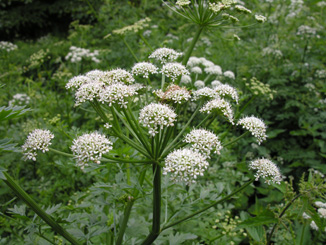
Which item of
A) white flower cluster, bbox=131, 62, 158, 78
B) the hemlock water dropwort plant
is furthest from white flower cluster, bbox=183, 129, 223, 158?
white flower cluster, bbox=131, 62, 158, 78

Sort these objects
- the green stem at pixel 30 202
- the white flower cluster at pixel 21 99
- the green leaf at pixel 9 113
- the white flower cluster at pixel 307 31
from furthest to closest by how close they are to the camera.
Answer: the white flower cluster at pixel 307 31 < the white flower cluster at pixel 21 99 < the green stem at pixel 30 202 < the green leaf at pixel 9 113

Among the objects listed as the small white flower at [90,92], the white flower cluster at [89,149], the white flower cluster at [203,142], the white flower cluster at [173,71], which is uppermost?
the white flower cluster at [173,71]

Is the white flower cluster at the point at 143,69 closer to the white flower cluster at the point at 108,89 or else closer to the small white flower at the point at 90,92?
the white flower cluster at the point at 108,89

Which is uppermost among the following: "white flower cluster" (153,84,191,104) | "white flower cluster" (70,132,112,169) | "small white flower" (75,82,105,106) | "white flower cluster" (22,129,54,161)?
"white flower cluster" (153,84,191,104)

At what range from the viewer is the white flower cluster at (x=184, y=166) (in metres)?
1.82

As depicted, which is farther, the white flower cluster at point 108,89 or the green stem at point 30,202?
the white flower cluster at point 108,89

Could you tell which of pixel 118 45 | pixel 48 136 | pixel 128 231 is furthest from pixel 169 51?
pixel 118 45

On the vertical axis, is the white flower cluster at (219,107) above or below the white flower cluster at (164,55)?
below

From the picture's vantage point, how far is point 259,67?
577 centimetres

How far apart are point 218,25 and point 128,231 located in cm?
247

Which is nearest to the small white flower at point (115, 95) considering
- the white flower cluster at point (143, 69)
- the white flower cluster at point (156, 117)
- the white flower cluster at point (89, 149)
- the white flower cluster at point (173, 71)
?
the white flower cluster at point (156, 117)

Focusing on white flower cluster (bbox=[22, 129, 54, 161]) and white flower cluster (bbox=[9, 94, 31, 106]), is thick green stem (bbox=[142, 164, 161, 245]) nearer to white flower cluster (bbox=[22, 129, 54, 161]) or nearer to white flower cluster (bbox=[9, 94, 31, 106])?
white flower cluster (bbox=[22, 129, 54, 161])

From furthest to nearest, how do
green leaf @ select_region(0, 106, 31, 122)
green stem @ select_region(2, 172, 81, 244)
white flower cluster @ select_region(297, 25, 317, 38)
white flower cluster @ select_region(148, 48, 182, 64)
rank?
1. white flower cluster @ select_region(297, 25, 317, 38)
2. white flower cluster @ select_region(148, 48, 182, 64)
3. green stem @ select_region(2, 172, 81, 244)
4. green leaf @ select_region(0, 106, 31, 122)

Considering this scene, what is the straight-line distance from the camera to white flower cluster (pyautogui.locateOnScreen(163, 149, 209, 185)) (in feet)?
5.96
